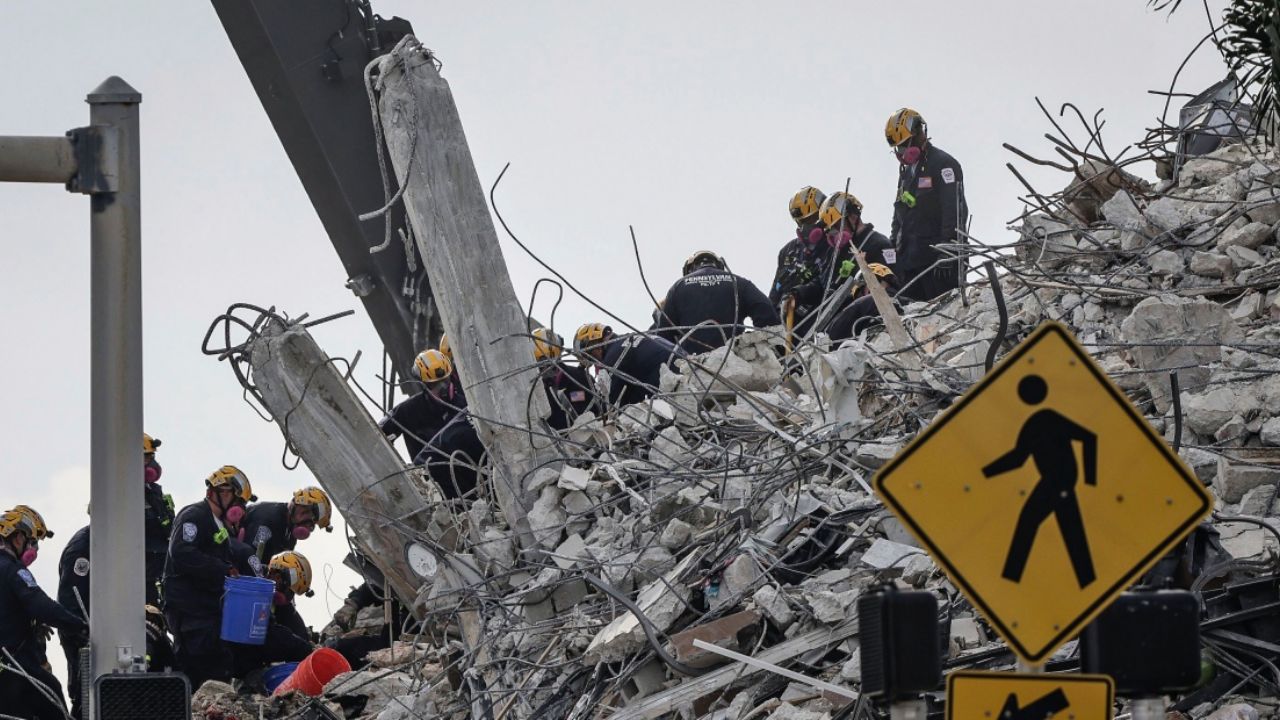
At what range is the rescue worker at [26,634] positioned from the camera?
40.4ft

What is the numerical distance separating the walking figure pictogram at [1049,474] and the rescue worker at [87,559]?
917 cm

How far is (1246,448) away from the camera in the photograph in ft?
27.2

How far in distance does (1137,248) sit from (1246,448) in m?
2.83

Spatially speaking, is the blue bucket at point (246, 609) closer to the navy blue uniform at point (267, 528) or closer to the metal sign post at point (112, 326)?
the navy blue uniform at point (267, 528)

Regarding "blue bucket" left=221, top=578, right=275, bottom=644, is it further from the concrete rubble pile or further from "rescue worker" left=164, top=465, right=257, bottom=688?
the concrete rubble pile

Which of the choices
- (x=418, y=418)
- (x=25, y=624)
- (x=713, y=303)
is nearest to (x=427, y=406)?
(x=418, y=418)

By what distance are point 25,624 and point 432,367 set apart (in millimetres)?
3477

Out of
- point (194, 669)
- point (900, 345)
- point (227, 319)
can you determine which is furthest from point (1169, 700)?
point (194, 669)

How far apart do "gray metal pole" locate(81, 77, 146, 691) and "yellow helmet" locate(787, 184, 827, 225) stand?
9.01 metres

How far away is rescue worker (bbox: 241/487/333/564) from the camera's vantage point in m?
14.7

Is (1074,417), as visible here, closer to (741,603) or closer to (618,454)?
(741,603)

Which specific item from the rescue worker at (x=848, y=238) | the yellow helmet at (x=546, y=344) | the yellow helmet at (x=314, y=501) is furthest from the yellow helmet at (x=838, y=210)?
the yellow helmet at (x=314, y=501)

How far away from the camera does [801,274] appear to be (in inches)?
559

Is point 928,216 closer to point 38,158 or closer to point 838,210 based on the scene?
point 838,210
